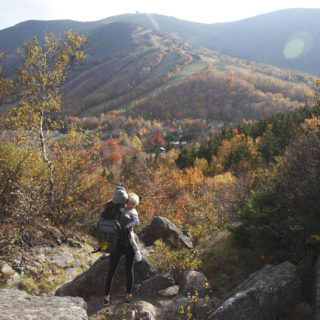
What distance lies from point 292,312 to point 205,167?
47.6 m

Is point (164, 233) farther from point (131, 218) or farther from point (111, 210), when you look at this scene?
point (111, 210)

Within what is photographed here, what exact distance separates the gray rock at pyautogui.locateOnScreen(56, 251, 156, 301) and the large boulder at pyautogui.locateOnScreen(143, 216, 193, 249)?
392 centimetres

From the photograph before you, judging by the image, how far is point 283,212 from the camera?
→ 5.74 metres

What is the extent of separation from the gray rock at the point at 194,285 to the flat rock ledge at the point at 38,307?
2.35 meters

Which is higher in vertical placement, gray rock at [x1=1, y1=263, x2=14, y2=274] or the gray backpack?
the gray backpack

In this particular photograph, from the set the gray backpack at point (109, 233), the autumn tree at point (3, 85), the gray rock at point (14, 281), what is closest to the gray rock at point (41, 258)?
the gray rock at point (14, 281)

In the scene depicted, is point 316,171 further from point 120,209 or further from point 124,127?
point 124,127

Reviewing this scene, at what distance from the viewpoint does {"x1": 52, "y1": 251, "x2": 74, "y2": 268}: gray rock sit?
898 cm

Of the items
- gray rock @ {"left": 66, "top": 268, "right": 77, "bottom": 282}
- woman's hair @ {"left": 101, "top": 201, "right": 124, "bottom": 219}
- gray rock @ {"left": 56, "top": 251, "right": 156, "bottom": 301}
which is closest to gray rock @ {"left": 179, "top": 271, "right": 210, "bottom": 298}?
gray rock @ {"left": 56, "top": 251, "right": 156, "bottom": 301}

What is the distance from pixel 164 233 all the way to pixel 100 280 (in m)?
5.52

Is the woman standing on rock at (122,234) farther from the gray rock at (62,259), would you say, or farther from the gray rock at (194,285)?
the gray rock at (62,259)

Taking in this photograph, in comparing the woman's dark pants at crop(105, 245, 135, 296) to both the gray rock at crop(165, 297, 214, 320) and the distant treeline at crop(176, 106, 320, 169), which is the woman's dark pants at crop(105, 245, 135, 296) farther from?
the distant treeline at crop(176, 106, 320, 169)

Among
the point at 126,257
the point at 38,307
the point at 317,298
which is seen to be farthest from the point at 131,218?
the point at 317,298

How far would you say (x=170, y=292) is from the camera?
6395 millimetres
